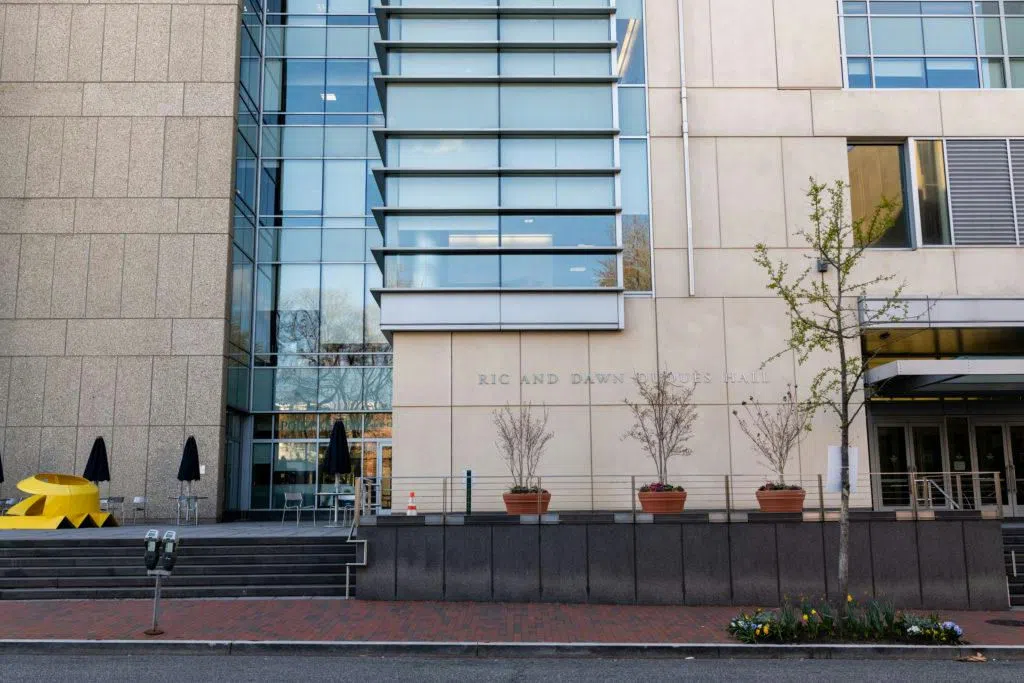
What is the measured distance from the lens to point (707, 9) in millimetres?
20828

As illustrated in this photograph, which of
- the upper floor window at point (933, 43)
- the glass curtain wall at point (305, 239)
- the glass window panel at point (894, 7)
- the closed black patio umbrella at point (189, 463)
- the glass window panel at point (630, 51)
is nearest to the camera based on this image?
the glass window panel at point (630, 51)

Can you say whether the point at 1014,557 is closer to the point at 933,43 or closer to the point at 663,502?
the point at 663,502

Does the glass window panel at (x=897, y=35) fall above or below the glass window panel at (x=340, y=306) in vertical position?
above

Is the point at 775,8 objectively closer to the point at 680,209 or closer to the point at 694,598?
the point at 680,209

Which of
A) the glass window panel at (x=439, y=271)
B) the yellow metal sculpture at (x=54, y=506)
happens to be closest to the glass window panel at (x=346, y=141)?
the glass window panel at (x=439, y=271)

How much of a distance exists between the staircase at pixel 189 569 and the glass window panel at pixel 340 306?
37.8 ft

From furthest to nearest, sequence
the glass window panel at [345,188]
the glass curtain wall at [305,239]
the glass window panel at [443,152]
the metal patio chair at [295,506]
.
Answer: the glass window panel at [345,188]
the glass curtain wall at [305,239]
the metal patio chair at [295,506]
the glass window panel at [443,152]

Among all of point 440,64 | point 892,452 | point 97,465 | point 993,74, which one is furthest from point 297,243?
point 993,74

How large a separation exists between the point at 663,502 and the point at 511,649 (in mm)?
5206

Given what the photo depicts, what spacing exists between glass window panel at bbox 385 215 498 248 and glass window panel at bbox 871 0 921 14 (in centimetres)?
1093

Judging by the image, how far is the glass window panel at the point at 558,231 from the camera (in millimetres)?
19859

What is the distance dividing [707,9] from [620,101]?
307 centimetres

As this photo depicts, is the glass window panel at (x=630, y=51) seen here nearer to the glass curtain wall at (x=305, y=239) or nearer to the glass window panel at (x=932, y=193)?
the glass window panel at (x=932, y=193)

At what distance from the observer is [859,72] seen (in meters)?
20.9
